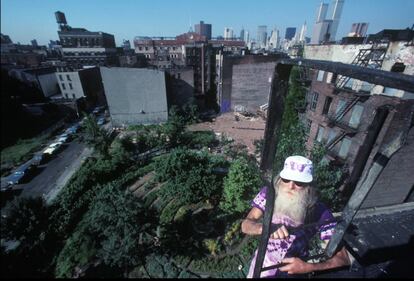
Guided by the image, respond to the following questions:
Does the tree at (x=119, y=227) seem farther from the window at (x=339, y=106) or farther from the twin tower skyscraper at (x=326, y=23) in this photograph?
the twin tower skyscraper at (x=326, y=23)

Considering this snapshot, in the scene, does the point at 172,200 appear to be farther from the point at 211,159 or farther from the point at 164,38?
the point at 164,38

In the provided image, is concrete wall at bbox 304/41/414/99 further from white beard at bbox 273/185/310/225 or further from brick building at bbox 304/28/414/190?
white beard at bbox 273/185/310/225

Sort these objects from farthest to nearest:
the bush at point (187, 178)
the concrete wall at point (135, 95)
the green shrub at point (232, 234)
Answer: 1. the concrete wall at point (135, 95)
2. the bush at point (187, 178)
3. the green shrub at point (232, 234)

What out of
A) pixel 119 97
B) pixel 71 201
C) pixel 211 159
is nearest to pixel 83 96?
pixel 119 97

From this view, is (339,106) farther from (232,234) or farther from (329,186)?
(232,234)

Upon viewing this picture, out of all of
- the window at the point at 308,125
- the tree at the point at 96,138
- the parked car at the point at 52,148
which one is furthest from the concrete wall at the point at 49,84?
the window at the point at 308,125

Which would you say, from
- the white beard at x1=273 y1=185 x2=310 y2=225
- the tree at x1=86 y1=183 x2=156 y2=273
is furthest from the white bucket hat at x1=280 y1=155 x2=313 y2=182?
the tree at x1=86 y1=183 x2=156 y2=273
